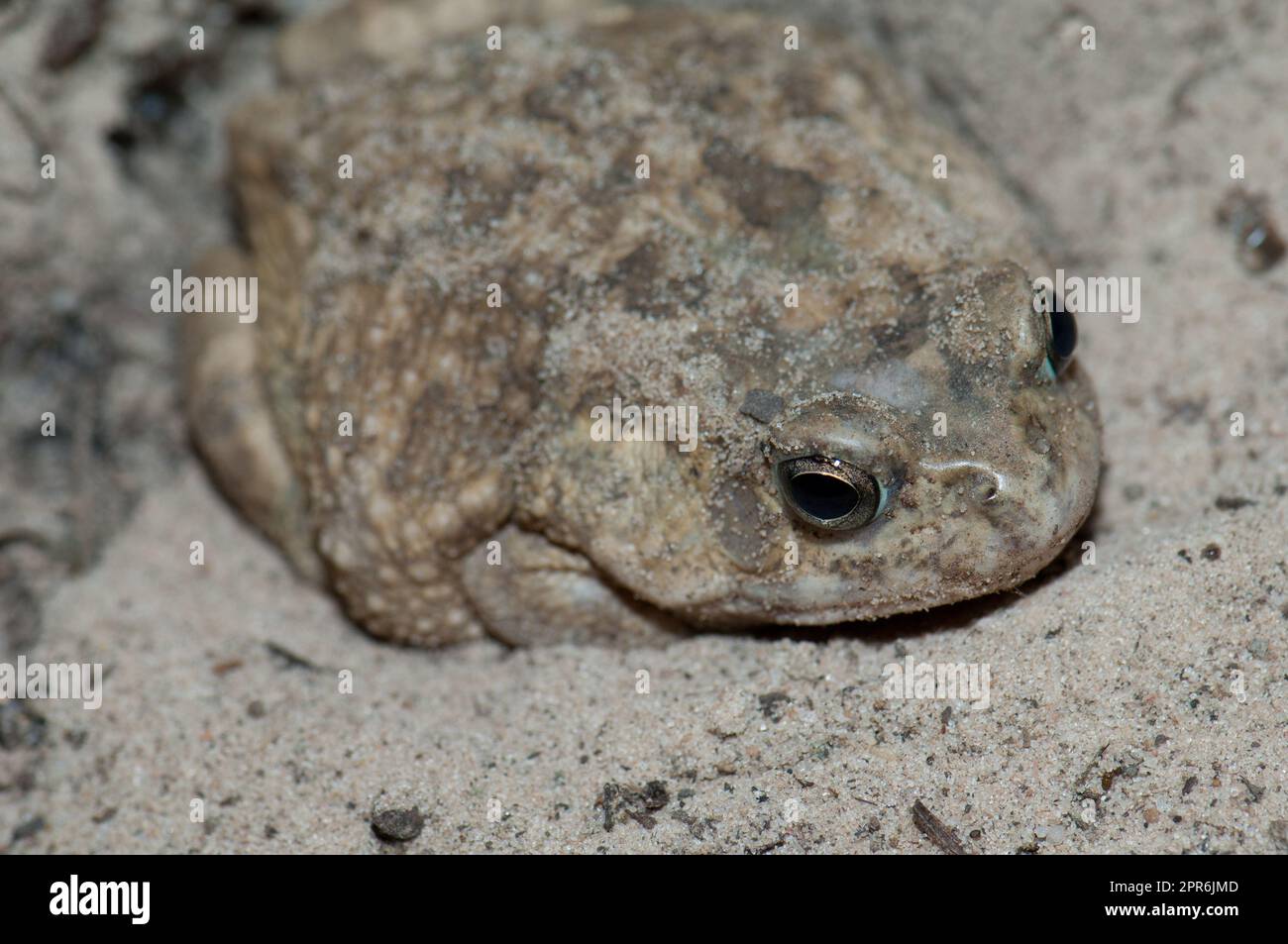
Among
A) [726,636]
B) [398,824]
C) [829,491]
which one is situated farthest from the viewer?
[726,636]

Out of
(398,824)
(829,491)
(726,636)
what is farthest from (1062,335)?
(398,824)

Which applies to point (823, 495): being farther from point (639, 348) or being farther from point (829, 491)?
point (639, 348)

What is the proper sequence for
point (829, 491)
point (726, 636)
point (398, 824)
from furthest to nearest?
point (726, 636) < point (398, 824) < point (829, 491)

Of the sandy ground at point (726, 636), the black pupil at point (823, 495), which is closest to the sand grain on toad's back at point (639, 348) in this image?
the black pupil at point (823, 495)

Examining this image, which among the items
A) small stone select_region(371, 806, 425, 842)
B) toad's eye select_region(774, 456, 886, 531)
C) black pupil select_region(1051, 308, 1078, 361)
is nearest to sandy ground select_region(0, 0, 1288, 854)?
small stone select_region(371, 806, 425, 842)

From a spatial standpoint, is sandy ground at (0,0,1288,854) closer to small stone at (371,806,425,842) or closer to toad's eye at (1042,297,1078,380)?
small stone at (371,806,425,842)

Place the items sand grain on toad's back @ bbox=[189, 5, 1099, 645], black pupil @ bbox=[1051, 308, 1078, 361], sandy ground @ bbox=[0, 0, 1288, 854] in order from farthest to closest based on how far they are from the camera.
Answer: black pupil @ bbox=[1051, 308, 1078, 361] → sand grain on toad's back @ bbox=[189, 5, 1099, 645] → sandy ground @ bbox=[0, 0, 1288, 854]
